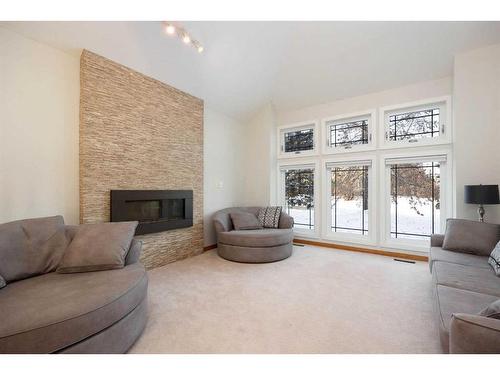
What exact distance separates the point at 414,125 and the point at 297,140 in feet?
6.76

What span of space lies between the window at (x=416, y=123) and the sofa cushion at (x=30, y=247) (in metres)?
Result: 4.72

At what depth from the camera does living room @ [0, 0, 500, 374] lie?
162 centimetres

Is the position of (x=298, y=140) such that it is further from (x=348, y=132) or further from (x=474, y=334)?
(x=474, y=334)

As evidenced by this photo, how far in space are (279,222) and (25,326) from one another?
11.6 ft

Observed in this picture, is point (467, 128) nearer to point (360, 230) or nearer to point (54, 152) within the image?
point (360, 230)

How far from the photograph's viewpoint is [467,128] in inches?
123

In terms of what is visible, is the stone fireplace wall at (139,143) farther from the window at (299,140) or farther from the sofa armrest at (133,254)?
the window at (299,140)

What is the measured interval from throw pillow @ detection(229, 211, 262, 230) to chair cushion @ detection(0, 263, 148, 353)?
2296 mm

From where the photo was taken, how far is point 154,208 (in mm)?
3363

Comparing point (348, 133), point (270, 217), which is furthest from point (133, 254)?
point (348, 133)

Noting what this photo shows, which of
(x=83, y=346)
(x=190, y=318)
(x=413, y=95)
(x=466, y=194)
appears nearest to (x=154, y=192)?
(x=190, y=318)

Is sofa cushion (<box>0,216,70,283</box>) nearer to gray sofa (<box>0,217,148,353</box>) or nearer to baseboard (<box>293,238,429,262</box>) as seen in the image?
gray sofa (<box>0,217,148,353</box>)

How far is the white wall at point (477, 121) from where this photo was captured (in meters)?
2.98

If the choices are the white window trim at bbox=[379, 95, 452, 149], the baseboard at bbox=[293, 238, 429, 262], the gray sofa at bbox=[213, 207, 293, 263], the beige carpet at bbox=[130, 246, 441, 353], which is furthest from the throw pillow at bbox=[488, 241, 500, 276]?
the gray sofa at bbox=[213, 207, 293, 263]
